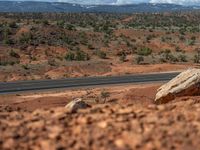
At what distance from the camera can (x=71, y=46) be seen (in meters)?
74.6

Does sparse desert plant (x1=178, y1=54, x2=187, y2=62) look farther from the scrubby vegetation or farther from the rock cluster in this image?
the rock cluster

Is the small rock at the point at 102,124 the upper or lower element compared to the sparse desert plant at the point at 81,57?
upper

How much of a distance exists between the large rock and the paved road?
1684 cm

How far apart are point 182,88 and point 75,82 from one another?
20916 millimetres

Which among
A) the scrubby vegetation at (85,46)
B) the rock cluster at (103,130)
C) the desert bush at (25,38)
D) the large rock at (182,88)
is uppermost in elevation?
the rock cluster at (103,130)

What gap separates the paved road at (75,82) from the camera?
41.9 meters

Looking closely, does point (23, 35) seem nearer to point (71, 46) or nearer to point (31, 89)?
point (71, 46)

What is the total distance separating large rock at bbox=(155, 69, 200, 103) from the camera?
2502 centimetres

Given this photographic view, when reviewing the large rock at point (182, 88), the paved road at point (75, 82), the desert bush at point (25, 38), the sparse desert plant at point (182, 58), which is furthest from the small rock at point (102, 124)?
the desert bush at point (25, 38)

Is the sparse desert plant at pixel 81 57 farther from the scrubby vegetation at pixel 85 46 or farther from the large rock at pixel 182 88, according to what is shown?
the large rock at pixel 182 88

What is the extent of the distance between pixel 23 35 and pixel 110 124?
6850 centimetres

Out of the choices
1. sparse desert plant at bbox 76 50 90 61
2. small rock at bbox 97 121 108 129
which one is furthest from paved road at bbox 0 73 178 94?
small rock at bbox 97 121 108 129

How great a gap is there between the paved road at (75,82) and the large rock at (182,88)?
1684cm

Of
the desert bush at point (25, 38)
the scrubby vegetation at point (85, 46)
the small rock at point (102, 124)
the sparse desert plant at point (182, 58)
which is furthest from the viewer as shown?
the desert bush at point (25, 38)
